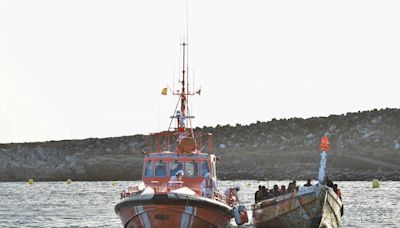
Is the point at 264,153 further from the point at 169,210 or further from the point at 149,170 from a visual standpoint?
the point at 169,210

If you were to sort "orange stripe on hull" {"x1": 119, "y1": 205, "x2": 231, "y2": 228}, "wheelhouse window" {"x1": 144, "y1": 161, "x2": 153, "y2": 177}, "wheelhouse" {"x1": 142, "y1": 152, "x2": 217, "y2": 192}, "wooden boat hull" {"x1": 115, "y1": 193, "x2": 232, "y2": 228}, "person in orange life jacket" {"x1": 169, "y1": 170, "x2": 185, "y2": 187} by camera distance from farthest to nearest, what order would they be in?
"wheelhouse window" {"x1": 144, "y1": 161, "x2": 153, "y2": 177} < "wheelhouse" {"x1": 142, "y1": 152, "x2": 217, "y2": 192} < "person in orange life jacket" {"x1": 169, "y1": 170, "x2": 185, "y2": 187} < "orange stripe on hull" {"x1": 119, "y1": 205, "x2": 231, "y2": 228} < "wooden boat hull" {"x1": 115, "y1": 193, "x2": 232, "y2": 228}

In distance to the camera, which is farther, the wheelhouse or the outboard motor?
the wheelhouse

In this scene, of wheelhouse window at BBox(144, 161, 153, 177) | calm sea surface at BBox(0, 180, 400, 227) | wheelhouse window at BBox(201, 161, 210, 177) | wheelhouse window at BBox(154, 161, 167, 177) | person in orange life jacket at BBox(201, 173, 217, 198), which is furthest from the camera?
calm sea surface at BBox(0, 180, 400, 227)

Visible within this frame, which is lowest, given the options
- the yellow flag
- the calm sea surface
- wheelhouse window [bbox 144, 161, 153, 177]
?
the calm sea surface

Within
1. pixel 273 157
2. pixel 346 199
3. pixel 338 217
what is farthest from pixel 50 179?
pixel 338 217

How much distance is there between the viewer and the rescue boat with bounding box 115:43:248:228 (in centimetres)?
3183

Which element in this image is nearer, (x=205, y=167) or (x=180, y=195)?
(x=180, y=195)

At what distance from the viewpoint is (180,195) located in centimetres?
3164

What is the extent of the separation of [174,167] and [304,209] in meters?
5.70

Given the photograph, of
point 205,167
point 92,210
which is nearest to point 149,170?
point 205,167

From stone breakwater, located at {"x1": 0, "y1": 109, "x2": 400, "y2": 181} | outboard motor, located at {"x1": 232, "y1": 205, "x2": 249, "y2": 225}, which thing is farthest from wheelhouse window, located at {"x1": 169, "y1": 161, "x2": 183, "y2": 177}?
stone breakwater, located at {"x1": 0, "y1": 109, "x2": 400, "y2": 181}

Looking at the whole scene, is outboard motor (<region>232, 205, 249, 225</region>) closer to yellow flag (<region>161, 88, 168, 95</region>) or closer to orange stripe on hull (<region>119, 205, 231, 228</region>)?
orange stripe on hull (<region>119, 205, 231, 228</region>)

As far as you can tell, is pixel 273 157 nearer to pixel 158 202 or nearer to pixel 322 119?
pixel 322 119

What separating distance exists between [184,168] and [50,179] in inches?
3966
